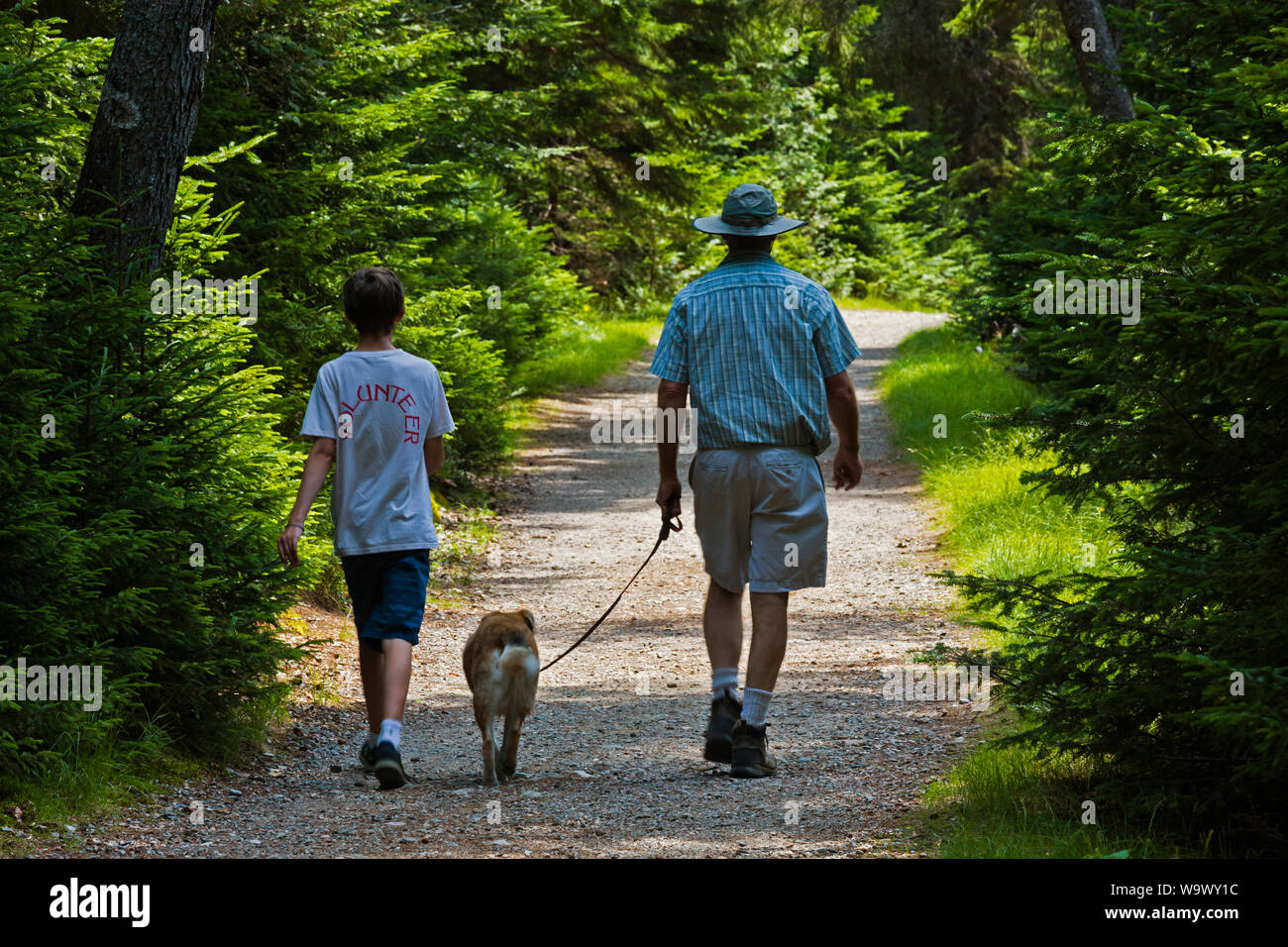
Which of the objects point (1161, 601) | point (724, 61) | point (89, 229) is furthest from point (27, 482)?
point (724, 61)

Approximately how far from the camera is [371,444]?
5301 millimetres

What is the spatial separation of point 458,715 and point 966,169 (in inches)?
977

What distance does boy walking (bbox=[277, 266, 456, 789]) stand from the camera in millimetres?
5293

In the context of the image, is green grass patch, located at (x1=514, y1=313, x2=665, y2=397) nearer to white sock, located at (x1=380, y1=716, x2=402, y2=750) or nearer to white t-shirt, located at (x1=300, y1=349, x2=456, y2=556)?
white t-shirt, located at (x1=300, y1=349, x2=456, y2=556)

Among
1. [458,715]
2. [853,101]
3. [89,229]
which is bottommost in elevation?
[458,715]

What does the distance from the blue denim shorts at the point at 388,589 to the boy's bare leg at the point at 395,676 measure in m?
0.04

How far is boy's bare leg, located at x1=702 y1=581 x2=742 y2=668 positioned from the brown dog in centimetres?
79

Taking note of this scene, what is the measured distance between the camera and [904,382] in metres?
18.8

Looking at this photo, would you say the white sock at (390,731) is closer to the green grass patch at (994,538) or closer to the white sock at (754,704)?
the white sock at (754,704)

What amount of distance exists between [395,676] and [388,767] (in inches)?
14.8

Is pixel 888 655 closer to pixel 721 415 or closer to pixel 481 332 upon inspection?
pixel 721 415

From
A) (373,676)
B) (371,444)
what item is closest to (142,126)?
(371,444)

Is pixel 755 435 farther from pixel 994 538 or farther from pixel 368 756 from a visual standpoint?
pixel 994 538

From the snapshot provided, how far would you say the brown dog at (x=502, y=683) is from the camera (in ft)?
17.8
